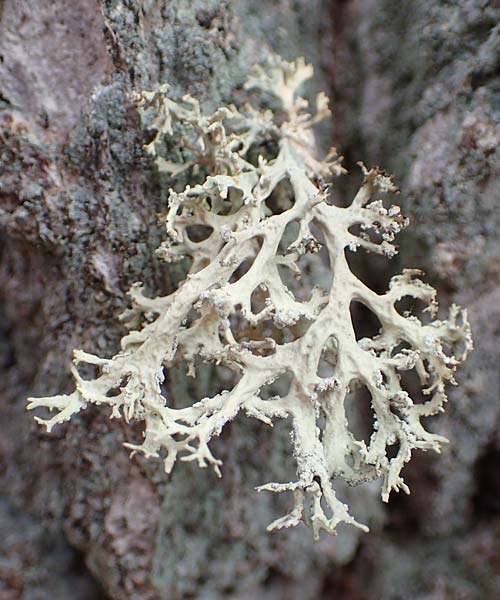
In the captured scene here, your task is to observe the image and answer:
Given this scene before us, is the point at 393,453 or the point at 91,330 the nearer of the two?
the point at 91,330

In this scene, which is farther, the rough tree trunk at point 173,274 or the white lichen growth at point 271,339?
the rough tree trunk at point 173,274

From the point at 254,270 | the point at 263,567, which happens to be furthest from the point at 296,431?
the point at 263,567

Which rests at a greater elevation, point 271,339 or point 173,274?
point 173,274

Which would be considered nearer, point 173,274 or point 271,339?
point 271,339

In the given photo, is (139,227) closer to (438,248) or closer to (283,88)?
(283,88)

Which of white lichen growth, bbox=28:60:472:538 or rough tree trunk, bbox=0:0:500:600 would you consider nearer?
white lichen growth, bbox=28:60:472:538
